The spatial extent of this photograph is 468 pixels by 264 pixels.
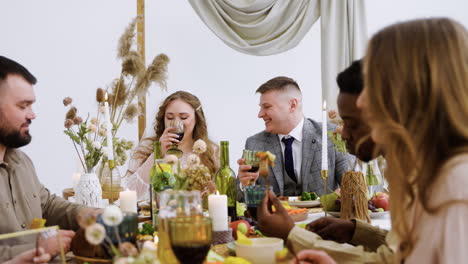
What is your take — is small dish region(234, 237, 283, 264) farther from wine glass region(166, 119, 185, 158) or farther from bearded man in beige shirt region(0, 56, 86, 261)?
wine glass region(166, 119, 185, 158)

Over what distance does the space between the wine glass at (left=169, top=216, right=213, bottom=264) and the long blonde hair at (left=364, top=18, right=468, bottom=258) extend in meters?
0.41

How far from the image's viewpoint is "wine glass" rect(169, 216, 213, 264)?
Result: 3.45 ft

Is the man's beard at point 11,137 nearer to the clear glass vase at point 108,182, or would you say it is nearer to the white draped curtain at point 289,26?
the clear glass vase at point 108,182

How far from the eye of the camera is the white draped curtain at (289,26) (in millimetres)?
4344

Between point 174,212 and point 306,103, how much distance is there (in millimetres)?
3740

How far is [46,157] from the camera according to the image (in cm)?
420

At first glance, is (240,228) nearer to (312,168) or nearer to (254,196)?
(254,196)

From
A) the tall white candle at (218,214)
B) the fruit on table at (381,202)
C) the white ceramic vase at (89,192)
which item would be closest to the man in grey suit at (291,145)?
the fruit on table at (381,202)

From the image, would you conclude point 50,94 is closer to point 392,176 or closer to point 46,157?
point 46,157

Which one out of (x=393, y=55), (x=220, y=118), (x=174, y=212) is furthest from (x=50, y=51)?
(x=393, y=55)

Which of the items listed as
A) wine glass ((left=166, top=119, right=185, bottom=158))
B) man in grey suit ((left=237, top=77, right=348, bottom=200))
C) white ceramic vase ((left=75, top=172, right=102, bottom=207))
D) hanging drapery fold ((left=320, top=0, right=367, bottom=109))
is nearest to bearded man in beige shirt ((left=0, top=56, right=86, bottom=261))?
white ceramic vase ((left=75, top=172, right=102, bottom=207))

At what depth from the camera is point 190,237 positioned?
3.44ft

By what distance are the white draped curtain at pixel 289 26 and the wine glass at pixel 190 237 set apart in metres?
3.46

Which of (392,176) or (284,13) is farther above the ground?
(284,13)
